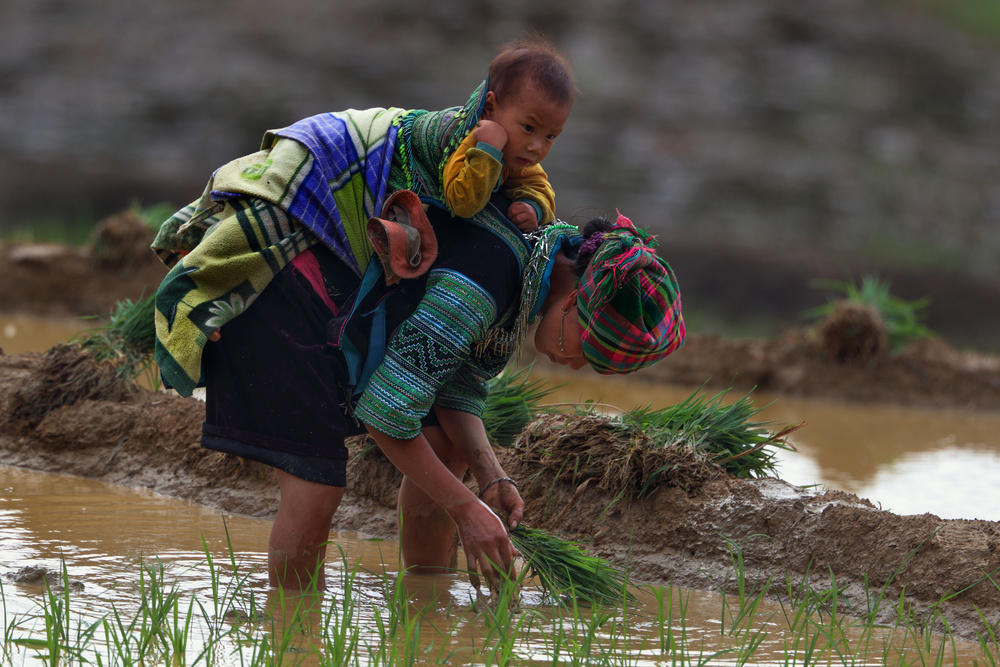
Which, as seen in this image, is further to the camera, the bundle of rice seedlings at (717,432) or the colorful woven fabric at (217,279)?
the bundle of rice seedlings at (717,432)

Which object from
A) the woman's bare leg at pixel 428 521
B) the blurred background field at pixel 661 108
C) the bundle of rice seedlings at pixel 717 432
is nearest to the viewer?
the woman's bare leg at pixel 428 521

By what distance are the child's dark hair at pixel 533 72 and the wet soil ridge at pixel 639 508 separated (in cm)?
121

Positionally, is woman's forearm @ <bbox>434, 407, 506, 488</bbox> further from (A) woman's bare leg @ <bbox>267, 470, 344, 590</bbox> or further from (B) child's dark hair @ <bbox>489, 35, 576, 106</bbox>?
(B) child's dark hair @ <bbox>489, 35, 576, 106</bbox>

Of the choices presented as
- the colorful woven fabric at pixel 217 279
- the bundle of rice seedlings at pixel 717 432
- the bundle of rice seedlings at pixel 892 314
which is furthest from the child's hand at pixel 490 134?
the bundle of rice seedlings at pixel 892 314

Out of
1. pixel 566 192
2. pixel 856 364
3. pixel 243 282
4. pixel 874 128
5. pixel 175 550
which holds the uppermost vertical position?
pixel 874 128

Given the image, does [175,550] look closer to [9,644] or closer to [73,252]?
[9,644]

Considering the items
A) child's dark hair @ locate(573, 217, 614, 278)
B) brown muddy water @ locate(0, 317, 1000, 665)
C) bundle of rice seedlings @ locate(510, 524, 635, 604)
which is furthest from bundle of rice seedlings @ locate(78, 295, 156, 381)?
child's dark hair @ locate(573, 217, 614, 278)

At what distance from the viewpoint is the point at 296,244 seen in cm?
248

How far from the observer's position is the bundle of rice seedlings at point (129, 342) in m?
4.22

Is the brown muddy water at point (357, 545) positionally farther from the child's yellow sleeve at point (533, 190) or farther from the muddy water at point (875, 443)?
the child's yellow sleeve at point (533, 190)

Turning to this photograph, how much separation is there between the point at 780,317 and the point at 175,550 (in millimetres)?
6812

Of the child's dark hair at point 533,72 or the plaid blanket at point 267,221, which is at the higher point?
the child's dark hair at point 533,72

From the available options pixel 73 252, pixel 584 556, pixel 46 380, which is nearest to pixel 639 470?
pixel 584 556

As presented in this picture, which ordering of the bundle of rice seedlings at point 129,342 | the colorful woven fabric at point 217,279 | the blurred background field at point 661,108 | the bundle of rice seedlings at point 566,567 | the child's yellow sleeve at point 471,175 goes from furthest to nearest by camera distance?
the blurred background field at point 661,108 → the bundle of rice seedlings at point 129,342 → the bundle of rice seedlings at point 566,567 → the colorful woven fabric at point 217,279 → the child's yellow sleeve at point 471,175
